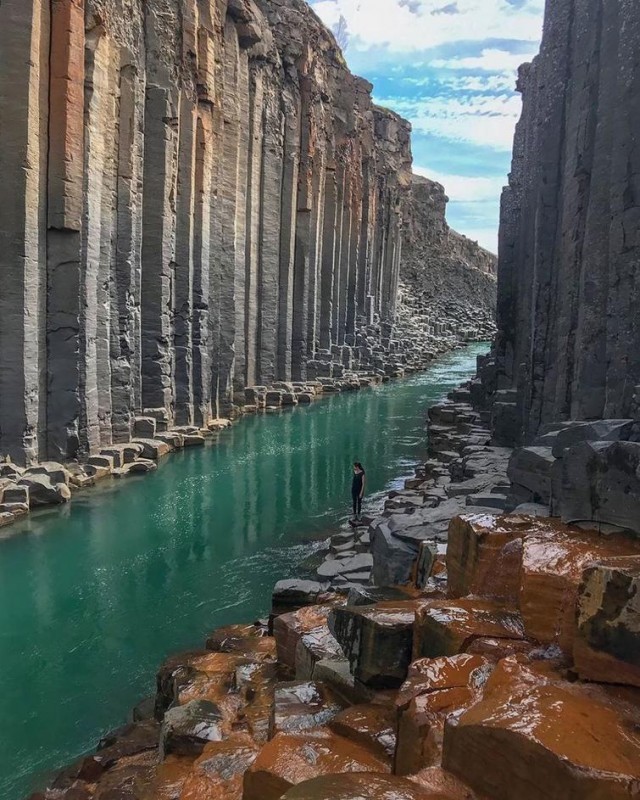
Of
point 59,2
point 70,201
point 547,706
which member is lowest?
point 547,706

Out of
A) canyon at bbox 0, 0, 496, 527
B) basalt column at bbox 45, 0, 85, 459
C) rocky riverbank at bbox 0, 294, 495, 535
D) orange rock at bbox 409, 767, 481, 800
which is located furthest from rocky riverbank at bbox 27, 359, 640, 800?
basalt column at bbox 45, 0, 85, 459

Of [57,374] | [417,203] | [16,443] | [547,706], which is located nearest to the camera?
[547,706]

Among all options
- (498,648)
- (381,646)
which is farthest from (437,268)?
(498,648)

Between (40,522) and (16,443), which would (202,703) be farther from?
(16,443)

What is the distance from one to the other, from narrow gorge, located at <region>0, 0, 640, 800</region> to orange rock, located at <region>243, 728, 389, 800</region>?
2 cm

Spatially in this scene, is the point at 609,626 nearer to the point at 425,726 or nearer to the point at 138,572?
the point at 425,726

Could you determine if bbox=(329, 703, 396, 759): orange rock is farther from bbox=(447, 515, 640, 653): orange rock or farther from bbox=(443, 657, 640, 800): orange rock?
bbox=(447, 515, 640, 653): orange rock

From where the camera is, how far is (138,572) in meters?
10.4

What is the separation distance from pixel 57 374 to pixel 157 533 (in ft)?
16.1

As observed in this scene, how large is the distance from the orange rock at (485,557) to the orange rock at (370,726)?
1127mm

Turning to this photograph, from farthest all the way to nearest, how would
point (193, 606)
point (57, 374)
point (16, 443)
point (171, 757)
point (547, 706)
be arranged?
point (57, 374), point (16, 443), point (193, 606), point (171, 757), point (547, 706)

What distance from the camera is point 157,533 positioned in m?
12.2

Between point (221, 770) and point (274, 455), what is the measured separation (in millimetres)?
14753

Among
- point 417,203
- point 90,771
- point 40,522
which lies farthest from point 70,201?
point 417,203
